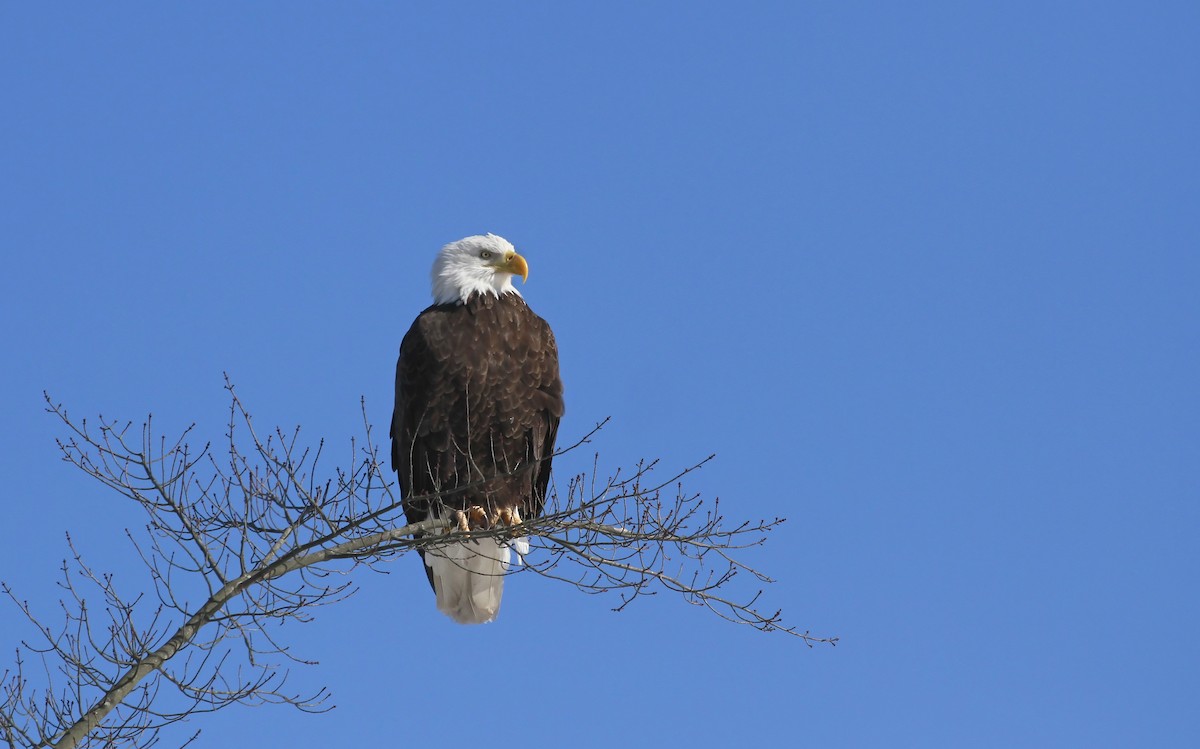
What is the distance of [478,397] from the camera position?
6.73 metres

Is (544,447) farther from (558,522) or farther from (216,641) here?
(216,641)

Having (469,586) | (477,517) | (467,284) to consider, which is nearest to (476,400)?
(477,517)

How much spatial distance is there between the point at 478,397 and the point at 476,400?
0.06 ft

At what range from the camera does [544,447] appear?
7.06 metres

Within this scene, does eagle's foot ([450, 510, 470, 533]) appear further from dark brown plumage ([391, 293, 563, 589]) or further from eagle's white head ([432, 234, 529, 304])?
eagle's white head ([432, 234, 529, 304])

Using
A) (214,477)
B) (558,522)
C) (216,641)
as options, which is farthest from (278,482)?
(558,522)

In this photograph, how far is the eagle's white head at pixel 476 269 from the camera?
7.14 metres

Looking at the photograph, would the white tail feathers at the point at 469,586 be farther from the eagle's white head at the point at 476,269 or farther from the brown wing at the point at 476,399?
the eagle's white head at the point at 476,269

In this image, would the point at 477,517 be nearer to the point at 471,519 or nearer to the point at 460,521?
the point at 471,519

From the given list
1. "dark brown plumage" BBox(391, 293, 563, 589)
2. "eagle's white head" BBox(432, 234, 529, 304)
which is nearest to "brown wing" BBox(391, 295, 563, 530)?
"dark brown plumage" BBox(391, 293, 563, 589)

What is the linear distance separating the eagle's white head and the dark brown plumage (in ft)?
0.27

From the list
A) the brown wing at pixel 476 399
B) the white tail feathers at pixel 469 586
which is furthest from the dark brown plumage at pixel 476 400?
the white tail feathers at pixel 469 586

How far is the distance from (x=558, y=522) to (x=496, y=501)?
5.01ft

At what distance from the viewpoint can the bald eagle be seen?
675cm
